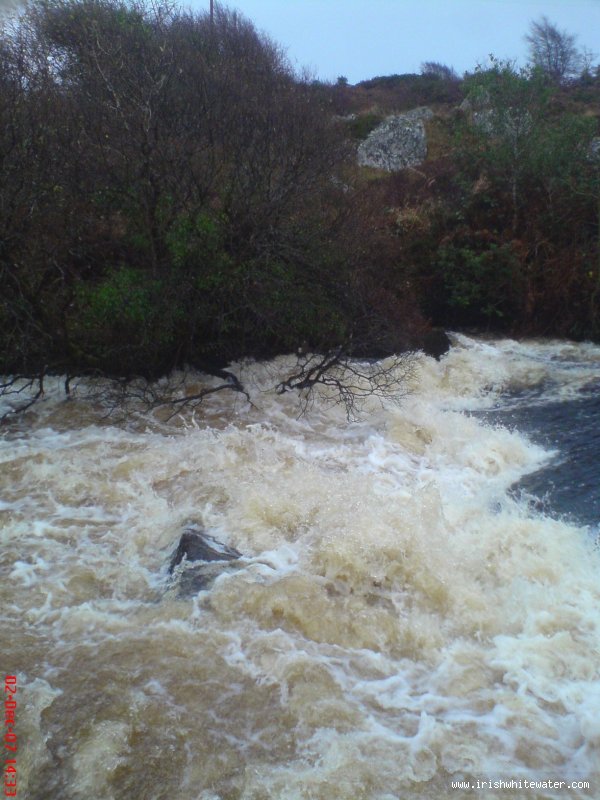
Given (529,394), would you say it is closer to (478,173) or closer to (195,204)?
(195,204)

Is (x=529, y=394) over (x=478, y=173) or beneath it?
beneath

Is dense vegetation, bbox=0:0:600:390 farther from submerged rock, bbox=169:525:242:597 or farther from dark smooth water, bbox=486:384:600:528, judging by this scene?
submerged rock, bbox=169:525:242:597

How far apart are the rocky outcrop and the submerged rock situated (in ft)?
50.9

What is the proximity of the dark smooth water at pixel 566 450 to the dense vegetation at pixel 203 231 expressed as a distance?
8.61 feet

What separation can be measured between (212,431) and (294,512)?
7.32 feet

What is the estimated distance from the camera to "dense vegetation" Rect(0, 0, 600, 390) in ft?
28.6

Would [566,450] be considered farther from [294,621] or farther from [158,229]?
[158,229]

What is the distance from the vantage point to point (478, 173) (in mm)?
15664

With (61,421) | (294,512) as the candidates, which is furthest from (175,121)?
(294,512)
